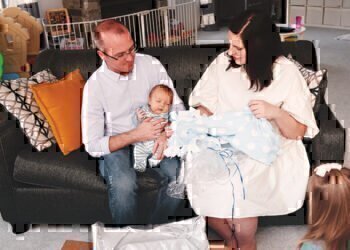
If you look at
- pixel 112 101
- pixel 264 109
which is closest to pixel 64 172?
pixel 112 101

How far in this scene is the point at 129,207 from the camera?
6.84 ft

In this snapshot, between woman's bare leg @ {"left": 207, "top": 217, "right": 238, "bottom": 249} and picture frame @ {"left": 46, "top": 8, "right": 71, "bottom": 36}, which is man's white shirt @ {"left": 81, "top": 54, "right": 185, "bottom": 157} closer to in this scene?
woman's bare leg @ {"left": 207, "top": 217, "right": 238, "bottom": 249}

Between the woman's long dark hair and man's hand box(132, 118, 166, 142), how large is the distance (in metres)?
0.46

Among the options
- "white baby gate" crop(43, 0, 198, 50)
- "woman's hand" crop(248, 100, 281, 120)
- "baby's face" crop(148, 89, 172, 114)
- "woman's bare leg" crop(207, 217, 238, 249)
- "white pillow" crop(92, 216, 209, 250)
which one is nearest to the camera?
"white pillow" crop(92, 216, 209, 250)

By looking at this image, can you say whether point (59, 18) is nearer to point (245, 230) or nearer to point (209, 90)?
point (209, 90)

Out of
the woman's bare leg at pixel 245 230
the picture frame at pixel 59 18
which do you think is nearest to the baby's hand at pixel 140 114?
the woman's bare leg at pixel 245 230

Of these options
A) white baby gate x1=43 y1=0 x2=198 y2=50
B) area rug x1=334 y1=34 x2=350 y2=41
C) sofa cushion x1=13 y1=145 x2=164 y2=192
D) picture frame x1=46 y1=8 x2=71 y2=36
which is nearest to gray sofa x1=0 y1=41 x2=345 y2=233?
sofa cushion x1=13 y1=145 x2=164 y2=192

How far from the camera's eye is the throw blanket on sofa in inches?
74.9

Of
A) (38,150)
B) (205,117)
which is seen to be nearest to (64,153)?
(38,150)

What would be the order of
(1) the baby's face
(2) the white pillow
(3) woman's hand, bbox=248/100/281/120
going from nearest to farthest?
(2) the white pillow < (3) woman's hand, bbox=248/100/281/120 < (1) the baby's face

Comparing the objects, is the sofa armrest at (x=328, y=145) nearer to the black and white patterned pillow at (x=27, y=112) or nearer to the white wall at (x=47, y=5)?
the black and white patterned pillow at (x=27, y=112)

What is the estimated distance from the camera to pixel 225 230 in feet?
6.73

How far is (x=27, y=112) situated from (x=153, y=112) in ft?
2.13

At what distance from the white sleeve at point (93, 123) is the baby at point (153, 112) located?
150 millimetres
